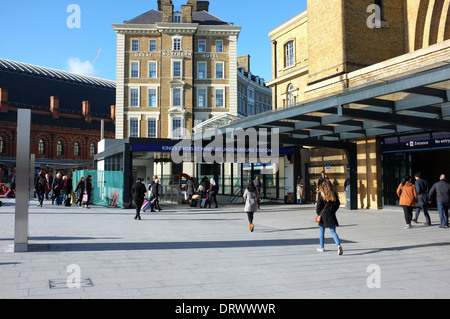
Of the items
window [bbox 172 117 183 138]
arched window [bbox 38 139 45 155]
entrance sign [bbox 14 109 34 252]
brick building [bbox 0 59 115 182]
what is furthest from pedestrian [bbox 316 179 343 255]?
arched window [bbox 38 139 45 155]

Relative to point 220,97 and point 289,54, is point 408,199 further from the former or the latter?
point 220,97

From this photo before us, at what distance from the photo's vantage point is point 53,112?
227ft

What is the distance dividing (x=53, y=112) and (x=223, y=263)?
6835 cm

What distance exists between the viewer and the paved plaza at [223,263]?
576cm

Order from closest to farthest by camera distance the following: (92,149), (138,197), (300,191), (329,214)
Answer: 1. (329,214)
2. (138,197)
3. (300,191)
4. (92,149)

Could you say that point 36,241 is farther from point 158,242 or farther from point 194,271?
point 194,271

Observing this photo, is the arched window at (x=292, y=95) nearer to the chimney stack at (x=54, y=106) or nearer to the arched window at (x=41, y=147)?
the arched window at (x=41, y=147)

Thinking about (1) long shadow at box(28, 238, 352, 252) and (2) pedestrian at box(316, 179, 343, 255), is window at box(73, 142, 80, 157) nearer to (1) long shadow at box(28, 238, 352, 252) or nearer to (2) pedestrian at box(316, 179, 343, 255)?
(1) long shadow at box(28, 238, 352, 252)

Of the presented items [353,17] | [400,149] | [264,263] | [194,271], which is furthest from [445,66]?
[353,17]

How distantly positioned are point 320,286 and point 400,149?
593 inches

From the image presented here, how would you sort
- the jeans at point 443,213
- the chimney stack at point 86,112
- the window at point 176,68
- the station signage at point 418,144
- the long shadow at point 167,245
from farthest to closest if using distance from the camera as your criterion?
the chimney stack at point 86,112
the window at point 176,68
the station signage at point 418,144
the jeans at point 443,213
the long shadow at point 167,245

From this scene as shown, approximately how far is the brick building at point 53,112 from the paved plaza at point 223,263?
52.2m

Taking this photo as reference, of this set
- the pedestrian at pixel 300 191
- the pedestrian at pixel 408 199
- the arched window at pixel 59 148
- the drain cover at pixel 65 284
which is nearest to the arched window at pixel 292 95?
the pedestrian at pixel 300 191

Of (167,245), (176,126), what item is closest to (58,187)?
(167,245)
